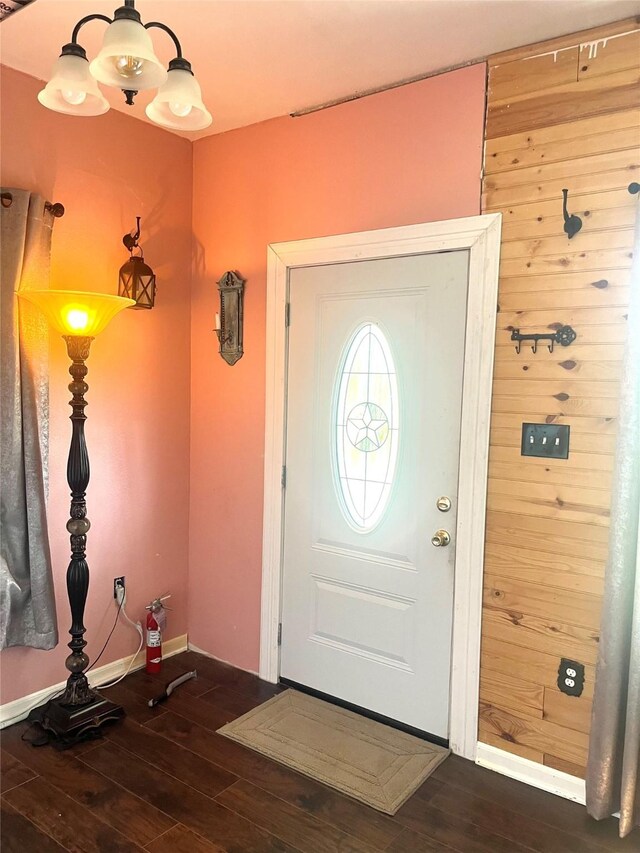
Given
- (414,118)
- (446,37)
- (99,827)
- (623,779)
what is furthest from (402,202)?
(99,827)

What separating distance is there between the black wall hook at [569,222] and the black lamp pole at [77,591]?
186 cm

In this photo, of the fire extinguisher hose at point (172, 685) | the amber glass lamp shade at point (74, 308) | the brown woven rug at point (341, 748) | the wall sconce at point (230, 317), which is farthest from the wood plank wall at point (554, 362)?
the amber glass lamp shade at point (74, 308)

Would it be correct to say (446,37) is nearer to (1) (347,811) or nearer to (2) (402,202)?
(2) (402,202)

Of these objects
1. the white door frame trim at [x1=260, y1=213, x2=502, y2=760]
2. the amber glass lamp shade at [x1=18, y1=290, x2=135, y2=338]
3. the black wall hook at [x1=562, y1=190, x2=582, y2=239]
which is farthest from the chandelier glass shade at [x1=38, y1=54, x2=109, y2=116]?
the black wall hook at [x1=562, y1=190, x2=582, y2=239]

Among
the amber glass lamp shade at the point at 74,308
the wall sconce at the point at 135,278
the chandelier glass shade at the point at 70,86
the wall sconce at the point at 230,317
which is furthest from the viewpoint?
the wall sconce at the point at 230,317

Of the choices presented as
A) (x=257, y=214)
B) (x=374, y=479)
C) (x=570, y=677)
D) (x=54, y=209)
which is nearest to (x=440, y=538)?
(x=374, y=479)

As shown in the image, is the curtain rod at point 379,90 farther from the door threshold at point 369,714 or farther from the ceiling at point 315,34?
the door threshold at point 369,714

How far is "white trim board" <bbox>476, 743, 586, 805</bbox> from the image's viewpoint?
2240 millimetres

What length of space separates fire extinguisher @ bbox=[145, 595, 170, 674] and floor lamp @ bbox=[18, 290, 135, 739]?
1.42 feet

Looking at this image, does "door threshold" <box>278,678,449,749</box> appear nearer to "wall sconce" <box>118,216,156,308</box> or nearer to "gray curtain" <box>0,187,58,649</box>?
"gray curtain" <box>0,187,58,649</box>

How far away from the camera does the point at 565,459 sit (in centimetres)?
223

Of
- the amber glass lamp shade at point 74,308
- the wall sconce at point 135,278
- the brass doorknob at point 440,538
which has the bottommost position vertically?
the brass doorknob at point 440,538

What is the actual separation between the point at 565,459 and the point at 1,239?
229 cm

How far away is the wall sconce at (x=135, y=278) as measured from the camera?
2957 millimetres
